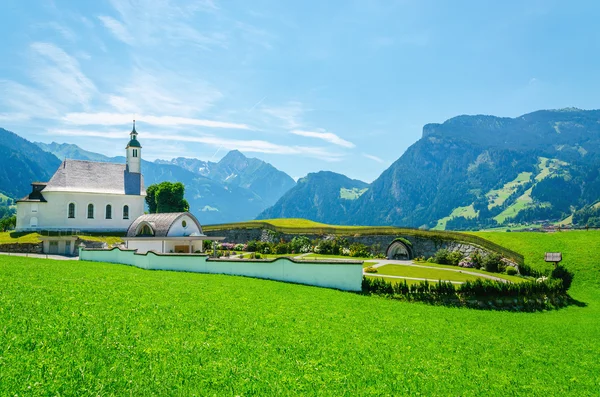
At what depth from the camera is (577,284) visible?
38.4 metres

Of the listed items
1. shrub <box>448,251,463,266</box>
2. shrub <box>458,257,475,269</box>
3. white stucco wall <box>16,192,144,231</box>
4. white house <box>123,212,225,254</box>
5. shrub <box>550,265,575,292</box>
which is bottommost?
shrub <box>550,265,575,292</box>

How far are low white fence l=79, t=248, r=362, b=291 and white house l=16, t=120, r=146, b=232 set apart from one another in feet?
98.6

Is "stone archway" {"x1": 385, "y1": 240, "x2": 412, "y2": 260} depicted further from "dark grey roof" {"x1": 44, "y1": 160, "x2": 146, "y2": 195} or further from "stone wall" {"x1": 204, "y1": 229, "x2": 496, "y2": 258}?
"dark grey roof" {"x1": 44, "y1": 160, "x2": 146, "y2": 195}

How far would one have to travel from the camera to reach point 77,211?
59000 mm

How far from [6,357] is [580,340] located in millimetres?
22459

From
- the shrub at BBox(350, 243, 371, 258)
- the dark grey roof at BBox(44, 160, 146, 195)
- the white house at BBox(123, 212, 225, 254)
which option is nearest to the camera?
the white house at BBox(123, 212, 225, 254)

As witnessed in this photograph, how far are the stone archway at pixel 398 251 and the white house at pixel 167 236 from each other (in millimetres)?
20643

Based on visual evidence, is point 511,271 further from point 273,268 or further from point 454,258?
point 273,268

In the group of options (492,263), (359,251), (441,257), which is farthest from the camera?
(359,251)

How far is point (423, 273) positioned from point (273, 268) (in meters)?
14.1

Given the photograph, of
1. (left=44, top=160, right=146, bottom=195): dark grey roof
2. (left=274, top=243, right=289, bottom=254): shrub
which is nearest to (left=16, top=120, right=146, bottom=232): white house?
(left=44, top=160, right=146, bottom=195): dark grey roof

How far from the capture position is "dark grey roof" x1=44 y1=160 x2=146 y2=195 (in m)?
58.9

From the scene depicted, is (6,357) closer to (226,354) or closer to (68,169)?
(226,354)

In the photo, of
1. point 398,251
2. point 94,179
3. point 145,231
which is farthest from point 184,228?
point 94,179
